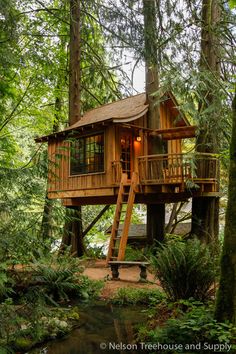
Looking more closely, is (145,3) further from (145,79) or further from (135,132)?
(135,132)

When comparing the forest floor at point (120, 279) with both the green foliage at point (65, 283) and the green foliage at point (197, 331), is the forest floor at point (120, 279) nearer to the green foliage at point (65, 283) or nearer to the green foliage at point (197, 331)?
the green foliage at point (65, 283)

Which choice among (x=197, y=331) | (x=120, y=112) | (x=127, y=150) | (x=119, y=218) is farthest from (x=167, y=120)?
(x=197, y=331)

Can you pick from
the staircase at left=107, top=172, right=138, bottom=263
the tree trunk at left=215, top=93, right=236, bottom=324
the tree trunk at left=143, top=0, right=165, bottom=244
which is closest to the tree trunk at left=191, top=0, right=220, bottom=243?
the tree trunk at left=143, top=0, right=165, bottom=244

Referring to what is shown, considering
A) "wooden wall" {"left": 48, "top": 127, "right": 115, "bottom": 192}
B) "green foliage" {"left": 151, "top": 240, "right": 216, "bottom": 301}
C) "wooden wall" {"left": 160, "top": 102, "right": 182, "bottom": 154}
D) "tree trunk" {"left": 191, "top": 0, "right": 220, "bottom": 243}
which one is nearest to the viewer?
"green foliage" {"left": 151, "top": 240, "right": 216, "bottom": 301}

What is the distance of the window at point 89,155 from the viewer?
12027 mm

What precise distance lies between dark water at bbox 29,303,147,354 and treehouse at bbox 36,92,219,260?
2.84m

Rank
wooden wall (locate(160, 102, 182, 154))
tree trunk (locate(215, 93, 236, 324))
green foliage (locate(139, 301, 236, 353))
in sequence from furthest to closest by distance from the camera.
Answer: wooden wall (locate(160, 102, 182, 154)) → tree trunk (locate(215, 93, 236, 324)) → green foliage (locate(139, 301, 236, 353))

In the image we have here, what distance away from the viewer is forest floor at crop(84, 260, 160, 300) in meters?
7.51

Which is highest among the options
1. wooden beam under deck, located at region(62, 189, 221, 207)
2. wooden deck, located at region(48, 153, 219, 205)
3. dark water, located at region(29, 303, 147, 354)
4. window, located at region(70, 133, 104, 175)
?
window, located at region(70, 133, 104, 175)

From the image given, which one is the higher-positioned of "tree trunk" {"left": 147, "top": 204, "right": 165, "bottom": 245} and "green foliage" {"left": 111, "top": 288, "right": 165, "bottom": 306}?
"tree trunk" {"left": 147, "top": 204, "right": 165, "bottom": 245}

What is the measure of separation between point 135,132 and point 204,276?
370 inches

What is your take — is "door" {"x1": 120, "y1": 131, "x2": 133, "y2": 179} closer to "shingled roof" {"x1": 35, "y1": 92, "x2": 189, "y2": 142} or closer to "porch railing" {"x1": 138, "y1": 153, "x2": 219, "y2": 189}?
"shingled roof" {"x1": 35, "y1": 92, "x2": 189, "y2": 142}

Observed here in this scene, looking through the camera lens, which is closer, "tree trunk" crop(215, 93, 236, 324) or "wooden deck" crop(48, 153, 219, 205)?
"tree trunk" crop(215, 93, 236, 324)

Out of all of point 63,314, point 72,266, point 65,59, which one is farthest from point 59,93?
point 63,314
